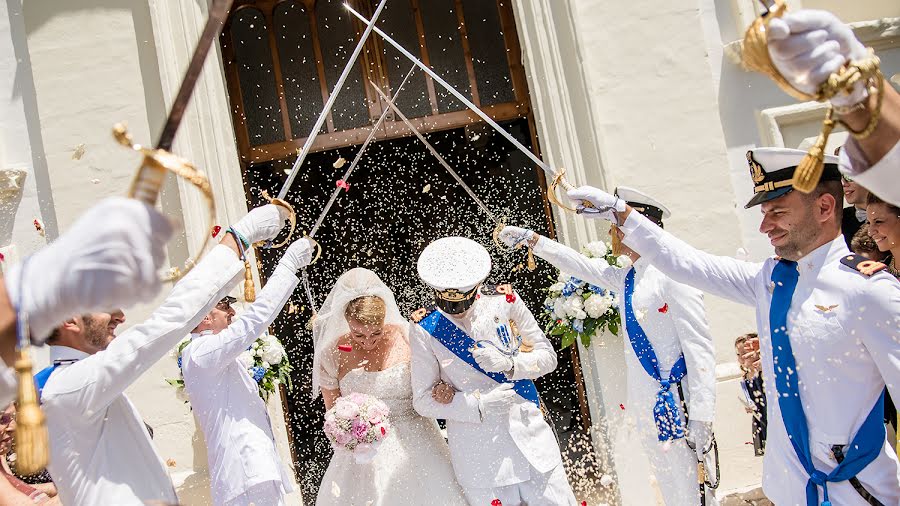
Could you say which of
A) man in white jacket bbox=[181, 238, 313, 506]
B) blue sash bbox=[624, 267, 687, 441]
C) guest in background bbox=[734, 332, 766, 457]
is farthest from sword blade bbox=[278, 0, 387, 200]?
guest in background bbox=[734, 332, 766, 457]

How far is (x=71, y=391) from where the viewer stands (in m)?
2.83

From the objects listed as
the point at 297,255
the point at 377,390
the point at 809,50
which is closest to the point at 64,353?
the point at 297,255

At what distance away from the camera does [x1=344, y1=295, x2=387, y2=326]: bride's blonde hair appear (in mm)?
5062

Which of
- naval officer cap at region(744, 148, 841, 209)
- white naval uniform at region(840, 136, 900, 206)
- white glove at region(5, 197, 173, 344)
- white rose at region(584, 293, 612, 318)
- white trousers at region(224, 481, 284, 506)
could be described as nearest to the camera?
white glove at region(5, 197, 173, 344)

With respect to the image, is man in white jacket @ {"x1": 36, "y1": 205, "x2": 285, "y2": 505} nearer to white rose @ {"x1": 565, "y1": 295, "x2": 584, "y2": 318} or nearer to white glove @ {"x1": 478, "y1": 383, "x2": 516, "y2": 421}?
white glove @ {"x1": 478, "y1": 383, "x2": 516, "y2": 421}

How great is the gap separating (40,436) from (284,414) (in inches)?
207

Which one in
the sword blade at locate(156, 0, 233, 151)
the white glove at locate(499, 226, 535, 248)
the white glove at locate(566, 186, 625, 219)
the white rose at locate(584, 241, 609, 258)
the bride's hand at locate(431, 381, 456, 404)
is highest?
the sword blade at locate(156, 0, 233, 151)

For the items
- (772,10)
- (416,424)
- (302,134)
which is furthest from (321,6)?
(772,10)

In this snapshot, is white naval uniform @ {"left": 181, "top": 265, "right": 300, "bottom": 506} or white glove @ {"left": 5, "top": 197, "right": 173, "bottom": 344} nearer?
white glove @ {"left": 5, "top": 197, "right": 173, "bottom": 344}

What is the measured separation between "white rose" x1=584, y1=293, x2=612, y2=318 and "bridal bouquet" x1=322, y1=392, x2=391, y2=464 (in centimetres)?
181

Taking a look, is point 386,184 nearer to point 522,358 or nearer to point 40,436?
point 522,358

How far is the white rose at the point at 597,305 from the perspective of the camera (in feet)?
19.4

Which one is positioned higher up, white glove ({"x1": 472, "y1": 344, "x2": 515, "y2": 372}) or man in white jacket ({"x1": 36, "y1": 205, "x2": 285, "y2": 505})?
man in white jacket ({"x1": 36, "y1": 205, "x2": 285, "y2": 505})

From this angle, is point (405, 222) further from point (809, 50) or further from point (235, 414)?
point (809, 50)
